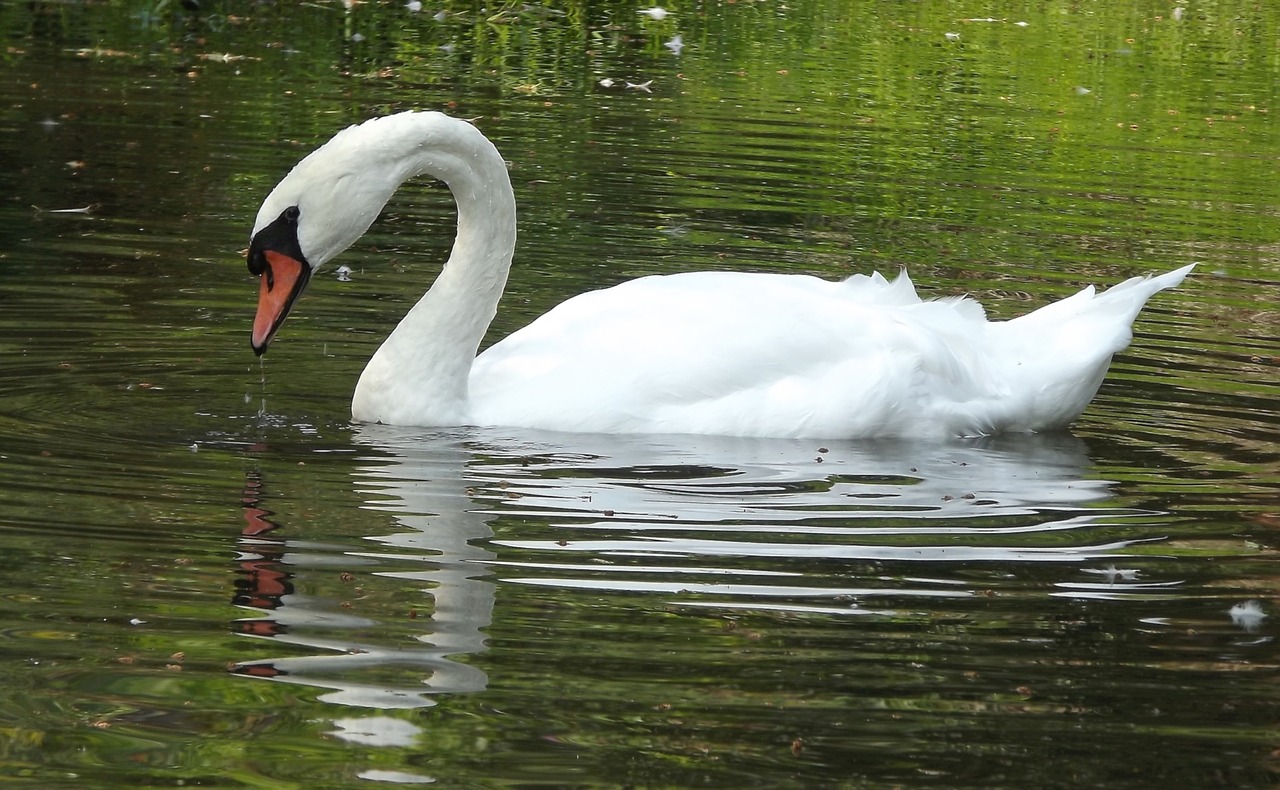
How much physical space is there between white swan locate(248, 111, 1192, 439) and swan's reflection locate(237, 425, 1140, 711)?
4.2 inches

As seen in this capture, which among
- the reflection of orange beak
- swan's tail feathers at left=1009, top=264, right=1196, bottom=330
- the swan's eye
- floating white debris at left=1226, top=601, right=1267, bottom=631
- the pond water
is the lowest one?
floating white debris at left=1226, top=601, right=1267, bottom=631

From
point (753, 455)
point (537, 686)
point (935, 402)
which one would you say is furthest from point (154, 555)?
point (935, 402)

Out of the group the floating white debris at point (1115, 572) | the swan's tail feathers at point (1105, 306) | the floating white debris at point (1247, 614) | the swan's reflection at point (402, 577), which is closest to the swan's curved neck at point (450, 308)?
the swan's reflection at point (402, 577)

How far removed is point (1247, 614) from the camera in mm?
5176

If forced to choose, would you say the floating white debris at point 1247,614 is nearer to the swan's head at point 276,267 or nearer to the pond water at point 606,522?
the pond water at point 606,522

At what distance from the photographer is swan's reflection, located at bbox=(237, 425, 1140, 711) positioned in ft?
15.7

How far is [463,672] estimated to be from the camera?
4531 millimetres

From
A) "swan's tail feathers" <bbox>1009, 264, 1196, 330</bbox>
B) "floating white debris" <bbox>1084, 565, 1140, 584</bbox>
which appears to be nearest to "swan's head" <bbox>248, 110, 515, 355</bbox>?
"swan's tail feathers" <bbox>1009, 264, 1196, 330</bbox>

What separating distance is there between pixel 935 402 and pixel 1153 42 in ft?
51.8

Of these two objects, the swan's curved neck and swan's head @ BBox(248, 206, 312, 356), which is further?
the swan's curved neck

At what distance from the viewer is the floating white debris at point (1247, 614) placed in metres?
5.12

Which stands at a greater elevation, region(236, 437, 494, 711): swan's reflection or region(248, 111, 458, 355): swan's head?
region(248, 111, 458, 355): swan's head

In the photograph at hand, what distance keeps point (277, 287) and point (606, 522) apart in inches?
59.1

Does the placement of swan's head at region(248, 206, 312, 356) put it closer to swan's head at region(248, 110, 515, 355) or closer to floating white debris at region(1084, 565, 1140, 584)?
swan's head at region(248, 110, 515, 355)
